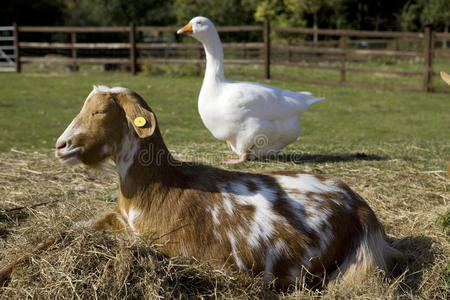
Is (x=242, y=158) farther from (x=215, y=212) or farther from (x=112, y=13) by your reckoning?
Result: (x=112, y=13)

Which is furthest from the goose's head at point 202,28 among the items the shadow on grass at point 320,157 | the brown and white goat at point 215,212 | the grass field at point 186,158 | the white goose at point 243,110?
the brown and white goat at point 215,212

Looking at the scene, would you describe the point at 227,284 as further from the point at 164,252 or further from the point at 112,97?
the point at 112,97

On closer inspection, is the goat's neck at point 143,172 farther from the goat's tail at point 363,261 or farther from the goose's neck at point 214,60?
the goose's neck at point 214,60

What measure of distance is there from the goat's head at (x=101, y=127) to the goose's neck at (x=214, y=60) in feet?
9.61

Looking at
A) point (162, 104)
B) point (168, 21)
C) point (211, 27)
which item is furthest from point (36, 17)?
point (211, 27)

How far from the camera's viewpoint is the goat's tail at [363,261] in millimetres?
3236

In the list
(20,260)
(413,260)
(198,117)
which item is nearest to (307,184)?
(413,260)

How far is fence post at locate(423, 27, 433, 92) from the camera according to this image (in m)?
15.6

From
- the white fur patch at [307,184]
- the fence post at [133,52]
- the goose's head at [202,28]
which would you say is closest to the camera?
the white fur patch at [307,184]

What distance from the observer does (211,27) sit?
623cm

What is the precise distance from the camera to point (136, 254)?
3027 mm

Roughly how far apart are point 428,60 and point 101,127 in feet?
48.1

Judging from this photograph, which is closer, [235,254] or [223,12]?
[235,254]

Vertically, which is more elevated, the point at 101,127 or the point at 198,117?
the point at 101,127
